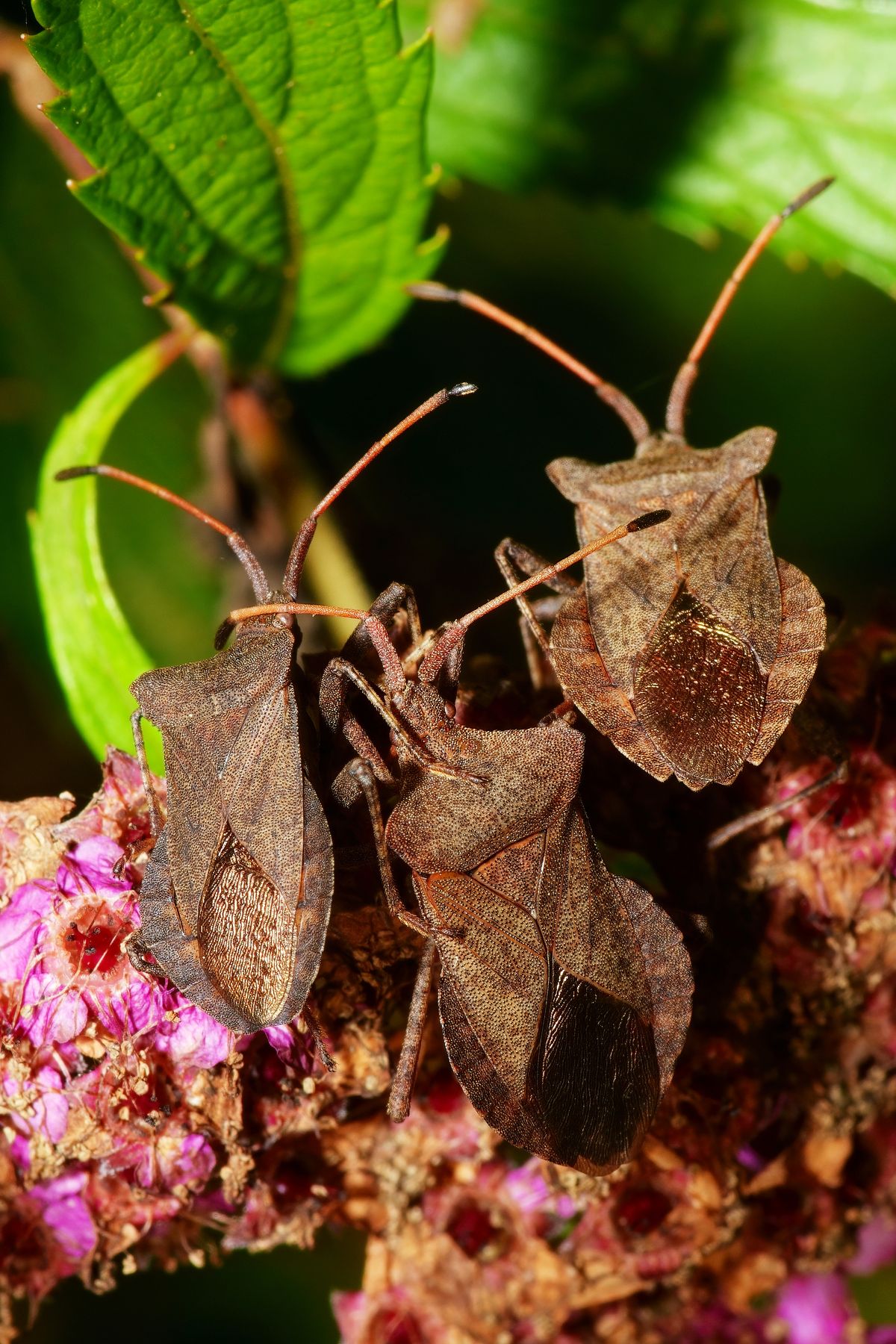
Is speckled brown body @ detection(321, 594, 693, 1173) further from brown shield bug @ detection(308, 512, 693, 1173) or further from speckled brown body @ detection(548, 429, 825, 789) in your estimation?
speckled brown body @ detection(548, 429, 825, 789)

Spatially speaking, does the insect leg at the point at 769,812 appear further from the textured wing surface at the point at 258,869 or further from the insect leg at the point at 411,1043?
the textured wing surface at the point at 258,869

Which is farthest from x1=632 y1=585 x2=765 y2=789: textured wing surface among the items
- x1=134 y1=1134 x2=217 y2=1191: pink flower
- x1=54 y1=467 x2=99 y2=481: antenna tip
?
x1=54 y1=467 x2=99 y2=481: antenna tip

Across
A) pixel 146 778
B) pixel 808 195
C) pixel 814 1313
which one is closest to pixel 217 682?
pixel 146 778

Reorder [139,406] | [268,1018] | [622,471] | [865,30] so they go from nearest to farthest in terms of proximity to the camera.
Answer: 1. [268,1018]
2. [622,471]
3. [865,30]
4. [139,406]

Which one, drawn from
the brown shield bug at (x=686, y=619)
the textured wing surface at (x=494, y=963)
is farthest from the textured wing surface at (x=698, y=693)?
the textured wing surface at (x=494, y=963)

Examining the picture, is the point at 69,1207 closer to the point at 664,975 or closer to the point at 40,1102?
the point at 40,1102

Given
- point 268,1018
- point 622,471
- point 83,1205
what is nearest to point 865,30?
point 622,471

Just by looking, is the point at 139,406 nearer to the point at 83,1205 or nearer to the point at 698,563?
the point at 698,563
